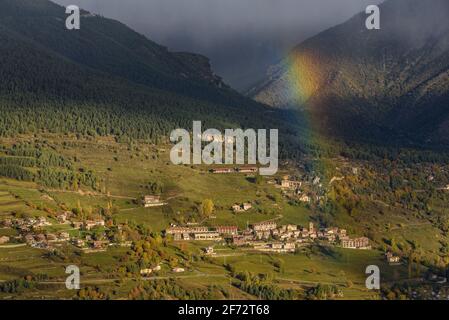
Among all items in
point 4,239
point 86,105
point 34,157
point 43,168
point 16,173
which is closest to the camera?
point 4,239

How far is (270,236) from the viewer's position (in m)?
134

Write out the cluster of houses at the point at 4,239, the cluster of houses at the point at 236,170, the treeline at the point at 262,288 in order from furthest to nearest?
1. the cluster of houses at the point at 236,170
2. the cluster of houses at the point at 4,239
3. the treeline at the point at 262,288

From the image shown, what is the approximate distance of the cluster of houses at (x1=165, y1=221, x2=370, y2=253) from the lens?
129 metres

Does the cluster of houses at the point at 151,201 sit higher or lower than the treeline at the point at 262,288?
higher

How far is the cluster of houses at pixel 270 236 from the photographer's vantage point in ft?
424

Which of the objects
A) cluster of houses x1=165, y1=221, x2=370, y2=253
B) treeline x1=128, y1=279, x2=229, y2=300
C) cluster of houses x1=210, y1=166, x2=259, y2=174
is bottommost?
treeline x1=128, y1=279, x2=229, y2=300

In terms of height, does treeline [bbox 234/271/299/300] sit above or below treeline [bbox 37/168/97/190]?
below

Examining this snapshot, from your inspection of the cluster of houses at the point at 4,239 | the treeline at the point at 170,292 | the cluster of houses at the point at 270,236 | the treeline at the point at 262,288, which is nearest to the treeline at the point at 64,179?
the cluster of houses at the point at 270,236

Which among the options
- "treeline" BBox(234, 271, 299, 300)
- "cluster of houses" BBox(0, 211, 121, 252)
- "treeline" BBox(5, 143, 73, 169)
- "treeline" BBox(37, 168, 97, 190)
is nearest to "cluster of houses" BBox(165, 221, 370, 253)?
"cluster of houses" BBox(0, 211, 121, 252)

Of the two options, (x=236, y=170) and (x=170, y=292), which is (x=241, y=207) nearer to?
(x=236, y=170)

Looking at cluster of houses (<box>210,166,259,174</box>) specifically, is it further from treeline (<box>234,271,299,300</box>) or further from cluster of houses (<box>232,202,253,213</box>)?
treeline (<box>234,271,299,300</box>)

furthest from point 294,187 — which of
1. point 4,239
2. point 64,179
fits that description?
point 4,239

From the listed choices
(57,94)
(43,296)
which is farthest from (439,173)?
(43,296)

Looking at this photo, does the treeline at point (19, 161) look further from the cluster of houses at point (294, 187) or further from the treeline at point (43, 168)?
the cluster of houses at point (294, 187)
